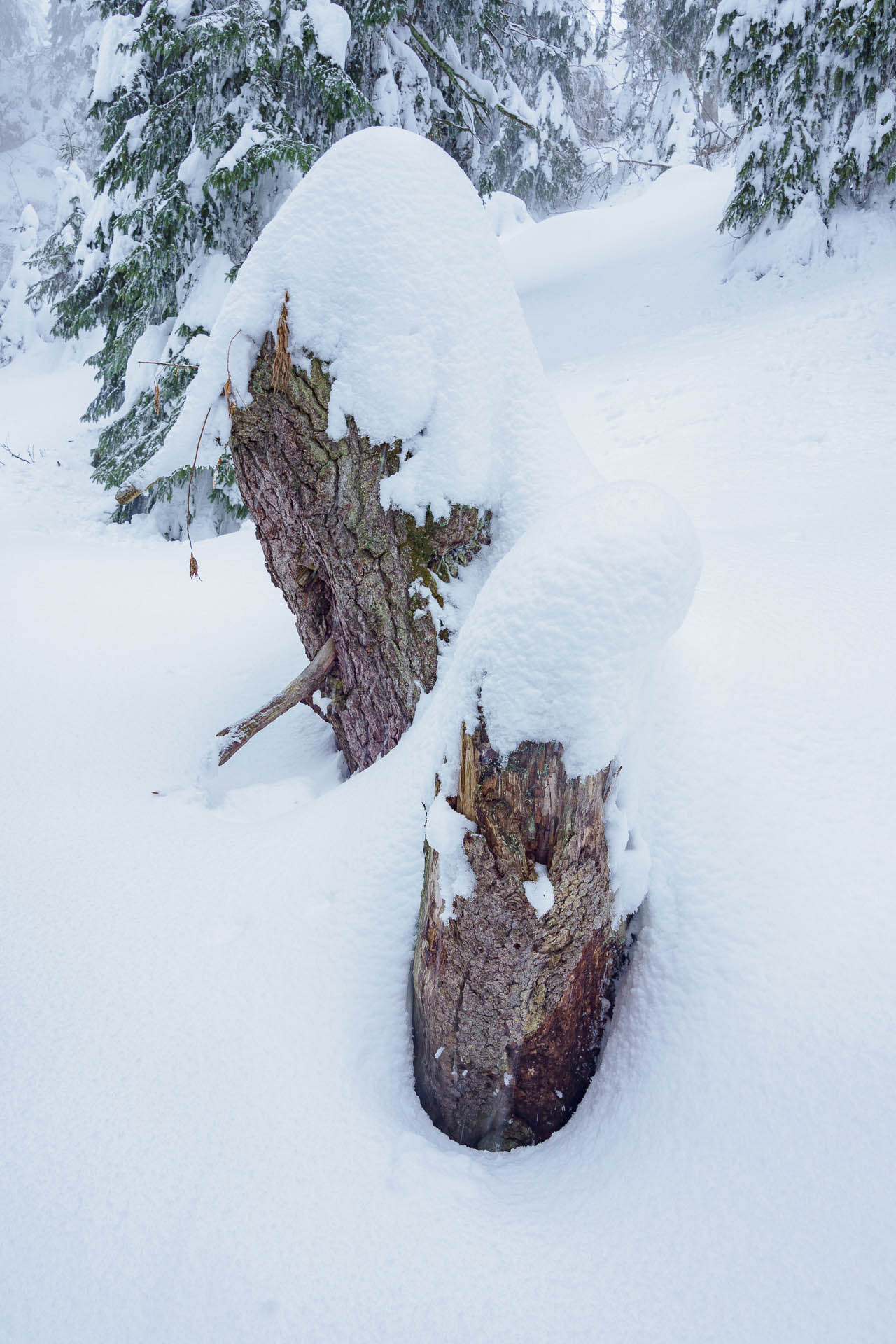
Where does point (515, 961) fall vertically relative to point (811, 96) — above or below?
below

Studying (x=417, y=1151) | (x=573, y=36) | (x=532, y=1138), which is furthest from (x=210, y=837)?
(x=573, y=36)

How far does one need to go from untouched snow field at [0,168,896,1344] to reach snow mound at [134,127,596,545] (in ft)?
2.41

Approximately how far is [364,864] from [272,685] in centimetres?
A: 140

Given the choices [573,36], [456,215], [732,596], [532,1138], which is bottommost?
[532,1138]

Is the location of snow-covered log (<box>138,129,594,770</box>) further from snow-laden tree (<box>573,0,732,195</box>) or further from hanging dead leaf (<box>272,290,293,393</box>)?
snow-laden tree (<box>573,0,732,195</box>)

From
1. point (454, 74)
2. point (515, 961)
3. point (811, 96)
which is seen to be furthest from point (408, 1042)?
point (454, 74)

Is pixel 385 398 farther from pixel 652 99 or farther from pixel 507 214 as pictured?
pixel 652 99

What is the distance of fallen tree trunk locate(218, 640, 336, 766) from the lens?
7.59 ft

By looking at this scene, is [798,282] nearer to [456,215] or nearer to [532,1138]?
[456,215]

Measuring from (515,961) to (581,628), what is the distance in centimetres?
68

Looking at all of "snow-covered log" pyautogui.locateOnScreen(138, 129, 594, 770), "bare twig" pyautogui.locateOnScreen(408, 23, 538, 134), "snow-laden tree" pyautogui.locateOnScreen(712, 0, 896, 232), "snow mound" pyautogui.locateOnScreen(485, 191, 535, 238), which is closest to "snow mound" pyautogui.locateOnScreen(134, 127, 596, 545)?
"snow-covered log" pyautogui.locateOnScreen(138, 129, 594, 770)

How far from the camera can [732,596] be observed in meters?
2.40

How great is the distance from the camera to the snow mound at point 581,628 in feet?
4.23

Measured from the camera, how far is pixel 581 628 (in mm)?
1308
